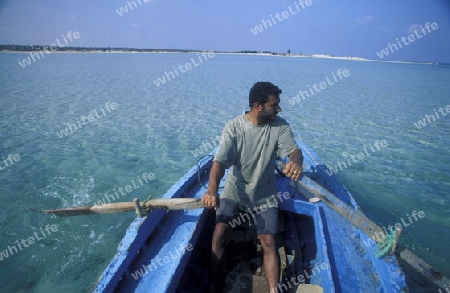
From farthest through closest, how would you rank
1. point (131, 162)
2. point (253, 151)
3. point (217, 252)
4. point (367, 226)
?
point (131, 162) < point (253, 151) < point (217, 252) < point (367, 226)

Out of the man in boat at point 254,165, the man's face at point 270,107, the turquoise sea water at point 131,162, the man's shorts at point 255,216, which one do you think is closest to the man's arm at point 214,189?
the man in boat at point 254,165

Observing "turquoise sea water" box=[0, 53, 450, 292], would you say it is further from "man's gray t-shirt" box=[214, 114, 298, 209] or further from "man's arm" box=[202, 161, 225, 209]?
"man's gray t-shirt" box=[214, 114, 298, 209]

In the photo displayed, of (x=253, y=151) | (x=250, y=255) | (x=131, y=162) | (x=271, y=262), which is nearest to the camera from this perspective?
(x=271, y=262)

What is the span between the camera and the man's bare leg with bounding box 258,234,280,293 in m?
2.76

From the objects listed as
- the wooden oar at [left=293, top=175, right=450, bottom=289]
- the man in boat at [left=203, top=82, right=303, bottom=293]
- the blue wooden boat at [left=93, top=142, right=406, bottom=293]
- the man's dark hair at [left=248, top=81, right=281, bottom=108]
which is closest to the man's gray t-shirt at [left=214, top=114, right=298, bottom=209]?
the man in boat at [left=203, top=82, right=303, bottom=293]

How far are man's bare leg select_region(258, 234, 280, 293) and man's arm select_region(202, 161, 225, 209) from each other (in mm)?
756

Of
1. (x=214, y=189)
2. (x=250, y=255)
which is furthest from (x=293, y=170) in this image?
(x=250, y=255)

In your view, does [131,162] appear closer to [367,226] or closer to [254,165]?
[254,165]

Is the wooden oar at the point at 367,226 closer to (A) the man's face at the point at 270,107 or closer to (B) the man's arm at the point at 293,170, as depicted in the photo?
(B) the man's arm at the point at 293,170

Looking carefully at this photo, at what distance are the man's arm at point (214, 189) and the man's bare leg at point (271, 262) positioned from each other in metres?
0.76

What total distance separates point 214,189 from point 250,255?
1.49 meters

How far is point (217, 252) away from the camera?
3.11 meters

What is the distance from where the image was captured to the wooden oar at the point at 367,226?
2523 millimetres

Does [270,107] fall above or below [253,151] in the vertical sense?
above
